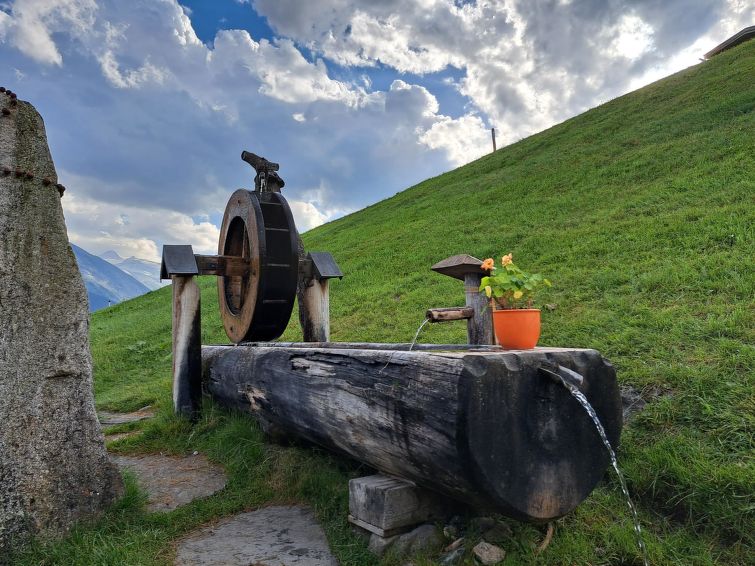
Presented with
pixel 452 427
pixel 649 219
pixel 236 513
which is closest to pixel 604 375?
pixel 452 427

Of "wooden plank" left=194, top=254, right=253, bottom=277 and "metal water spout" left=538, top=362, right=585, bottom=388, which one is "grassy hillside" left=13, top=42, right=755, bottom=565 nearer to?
"metal water spout" left=538, top=362, right=585, bottom=388

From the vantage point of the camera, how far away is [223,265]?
20.2 feet

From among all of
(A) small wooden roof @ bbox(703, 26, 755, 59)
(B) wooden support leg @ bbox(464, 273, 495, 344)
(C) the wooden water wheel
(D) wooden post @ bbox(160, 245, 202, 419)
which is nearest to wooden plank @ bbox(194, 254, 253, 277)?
(C) the wooden water wheel

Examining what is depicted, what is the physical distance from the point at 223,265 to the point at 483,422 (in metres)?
4.43

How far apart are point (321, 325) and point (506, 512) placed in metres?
4.36

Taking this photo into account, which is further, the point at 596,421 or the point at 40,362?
the point at 40,362

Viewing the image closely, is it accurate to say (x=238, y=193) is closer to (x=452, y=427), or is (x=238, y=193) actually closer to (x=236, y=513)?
(x=236, y=513)

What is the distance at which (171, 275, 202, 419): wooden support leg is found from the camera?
18.6 feet

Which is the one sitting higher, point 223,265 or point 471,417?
point 223,265

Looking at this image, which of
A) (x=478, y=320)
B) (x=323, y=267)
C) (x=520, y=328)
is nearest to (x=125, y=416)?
(x=323, y=267)

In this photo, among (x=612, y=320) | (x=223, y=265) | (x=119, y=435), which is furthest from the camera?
(x=223, y=265)

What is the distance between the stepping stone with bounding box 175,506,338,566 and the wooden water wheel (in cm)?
270

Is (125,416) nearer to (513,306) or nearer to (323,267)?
(323,267)

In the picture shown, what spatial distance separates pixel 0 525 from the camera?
2990 mm
